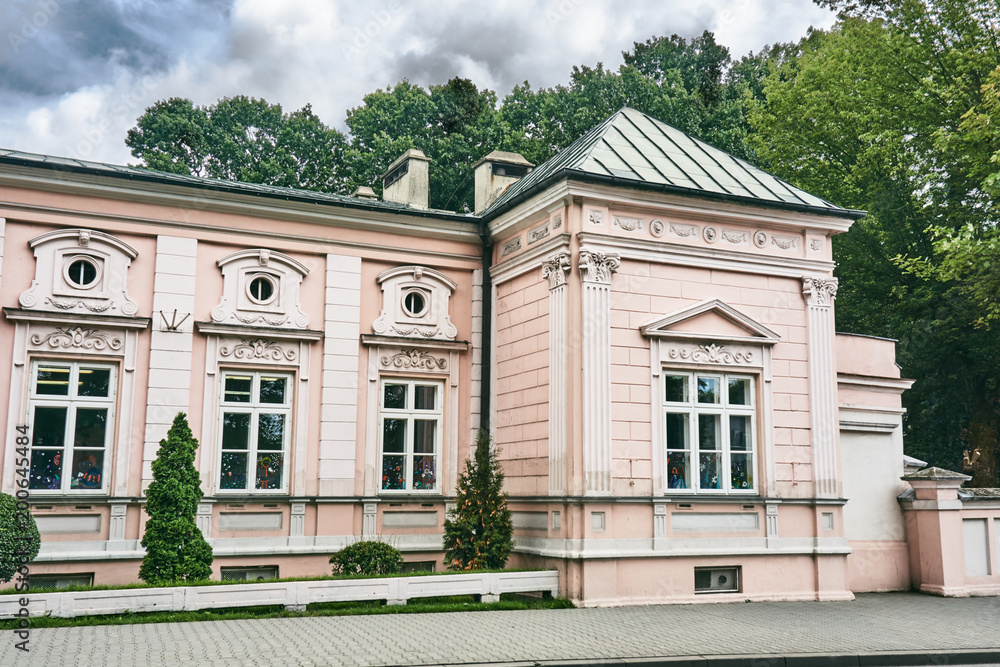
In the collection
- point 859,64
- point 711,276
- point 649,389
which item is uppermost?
point 859,64

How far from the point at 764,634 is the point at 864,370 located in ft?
25.1

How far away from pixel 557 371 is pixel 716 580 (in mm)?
4195

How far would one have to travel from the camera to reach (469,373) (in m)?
16.7

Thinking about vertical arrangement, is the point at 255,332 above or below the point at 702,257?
below

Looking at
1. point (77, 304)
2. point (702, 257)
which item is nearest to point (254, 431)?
point (77, 304)

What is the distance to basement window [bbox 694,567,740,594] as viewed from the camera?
14.5 meters

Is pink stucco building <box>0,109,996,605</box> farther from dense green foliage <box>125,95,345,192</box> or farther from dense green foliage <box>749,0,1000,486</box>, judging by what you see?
dense green foliage <box>125,95,345,192</box>

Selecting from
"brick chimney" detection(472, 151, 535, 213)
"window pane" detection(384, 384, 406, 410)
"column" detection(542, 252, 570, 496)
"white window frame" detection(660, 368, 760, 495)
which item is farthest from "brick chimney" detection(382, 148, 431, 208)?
"white window frame" detection(660, 368, 760, 495)

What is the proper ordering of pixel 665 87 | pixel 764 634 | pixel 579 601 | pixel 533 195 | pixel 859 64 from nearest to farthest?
1. pixel 764 634
2. pixel 579 601
3. pixel 533 195
4. pixel 859 64
5. pixel 665 87

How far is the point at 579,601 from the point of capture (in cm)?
1336

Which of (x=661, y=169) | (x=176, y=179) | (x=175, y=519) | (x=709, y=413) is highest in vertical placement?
(x=661, y=169)

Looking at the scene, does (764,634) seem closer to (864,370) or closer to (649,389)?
(649,389)

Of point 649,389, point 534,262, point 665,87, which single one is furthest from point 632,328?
point 665,87

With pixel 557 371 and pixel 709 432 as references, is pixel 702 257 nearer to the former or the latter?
pixel 709 432
